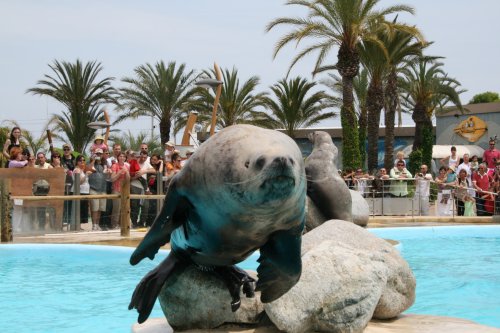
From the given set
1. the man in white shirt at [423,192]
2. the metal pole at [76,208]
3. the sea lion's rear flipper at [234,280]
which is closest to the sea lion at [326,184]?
the sea lion's rear flipper at [234,280]

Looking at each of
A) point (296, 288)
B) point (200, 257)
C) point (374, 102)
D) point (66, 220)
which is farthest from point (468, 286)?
point (374, 102)

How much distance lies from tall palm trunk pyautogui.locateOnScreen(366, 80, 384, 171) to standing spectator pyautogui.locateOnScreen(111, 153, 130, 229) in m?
16.4

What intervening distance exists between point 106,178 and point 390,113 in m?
20.8

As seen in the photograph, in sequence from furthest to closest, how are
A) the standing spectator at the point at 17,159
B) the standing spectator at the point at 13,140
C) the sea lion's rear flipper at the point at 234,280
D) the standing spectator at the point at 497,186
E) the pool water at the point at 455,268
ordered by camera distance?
the standing spectator at the point at 497,186 → the standing spectator at the point at 13,140 → the standing spectator at the point at 17,159 → the pool water at the point at 455,268 → the sea lion's rear flipper at the point at 234,280

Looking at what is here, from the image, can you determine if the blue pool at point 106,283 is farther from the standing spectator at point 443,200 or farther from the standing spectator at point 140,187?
the standing spectator at point 443,200

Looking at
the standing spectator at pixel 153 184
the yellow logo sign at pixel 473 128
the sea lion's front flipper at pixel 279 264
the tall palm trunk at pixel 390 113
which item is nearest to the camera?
the sea lion's front flipper at pixel 279 264

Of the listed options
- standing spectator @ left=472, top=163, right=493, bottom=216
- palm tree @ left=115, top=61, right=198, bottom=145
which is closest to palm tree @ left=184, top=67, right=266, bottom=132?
palm tree @ left=115, top=61, right=198, bottom=145

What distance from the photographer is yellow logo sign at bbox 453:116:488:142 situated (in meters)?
39.9

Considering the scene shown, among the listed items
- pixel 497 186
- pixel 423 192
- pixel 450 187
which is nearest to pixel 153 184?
pixel 423 192

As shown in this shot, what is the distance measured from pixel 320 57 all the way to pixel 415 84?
10.6 meters

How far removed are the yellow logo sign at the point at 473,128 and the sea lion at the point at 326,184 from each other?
3391cm

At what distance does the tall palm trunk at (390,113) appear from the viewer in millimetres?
30625

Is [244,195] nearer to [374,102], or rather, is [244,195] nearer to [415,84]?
[374,102]

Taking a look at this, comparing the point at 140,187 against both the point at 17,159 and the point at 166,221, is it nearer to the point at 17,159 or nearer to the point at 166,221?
the point at 17,159
